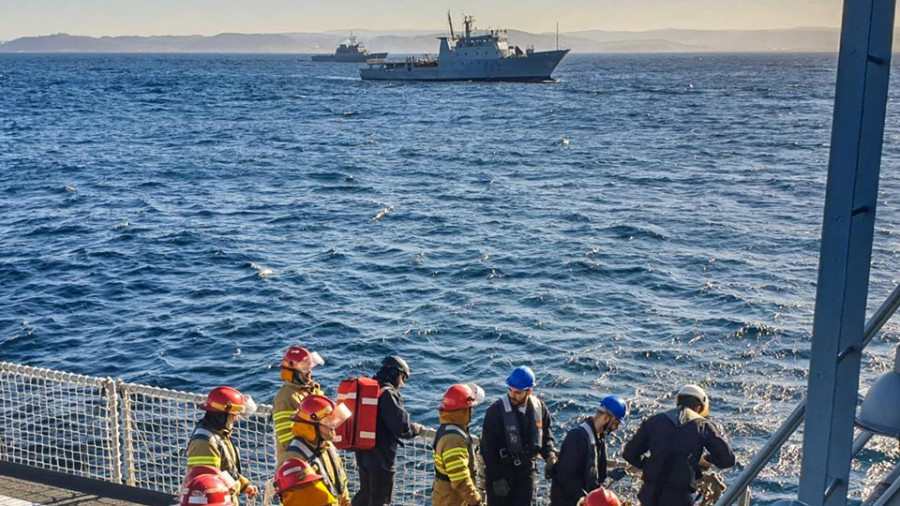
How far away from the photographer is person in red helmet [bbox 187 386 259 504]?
7125 millimetres

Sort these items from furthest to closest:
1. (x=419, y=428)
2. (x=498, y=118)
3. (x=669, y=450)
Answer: (x=498, y=118) → (x=419, y=428) → (x=669, y=450)

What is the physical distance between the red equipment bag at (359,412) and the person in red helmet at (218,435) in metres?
0.84

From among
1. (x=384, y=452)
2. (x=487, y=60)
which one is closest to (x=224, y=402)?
(x=384, y=452)

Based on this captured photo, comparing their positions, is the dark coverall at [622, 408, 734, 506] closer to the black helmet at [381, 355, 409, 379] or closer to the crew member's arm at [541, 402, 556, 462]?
the crew member's arm at [541, 402, 556, 462]

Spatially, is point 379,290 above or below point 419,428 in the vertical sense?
below

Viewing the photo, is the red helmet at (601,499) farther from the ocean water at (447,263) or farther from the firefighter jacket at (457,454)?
the ocean water at (447,263)

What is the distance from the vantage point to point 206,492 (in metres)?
5.74

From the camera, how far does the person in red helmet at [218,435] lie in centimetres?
712

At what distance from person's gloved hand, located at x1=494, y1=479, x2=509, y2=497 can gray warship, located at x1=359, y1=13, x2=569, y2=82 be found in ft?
435

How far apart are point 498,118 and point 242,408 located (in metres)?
84.1

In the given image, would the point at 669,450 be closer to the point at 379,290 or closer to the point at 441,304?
the point at 441,304

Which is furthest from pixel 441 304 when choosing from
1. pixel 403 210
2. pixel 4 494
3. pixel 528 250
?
pixel 4 494

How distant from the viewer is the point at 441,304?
2708cm

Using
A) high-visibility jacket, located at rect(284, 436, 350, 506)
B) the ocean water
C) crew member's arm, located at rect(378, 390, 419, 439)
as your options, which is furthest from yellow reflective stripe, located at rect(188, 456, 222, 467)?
the ocean water
